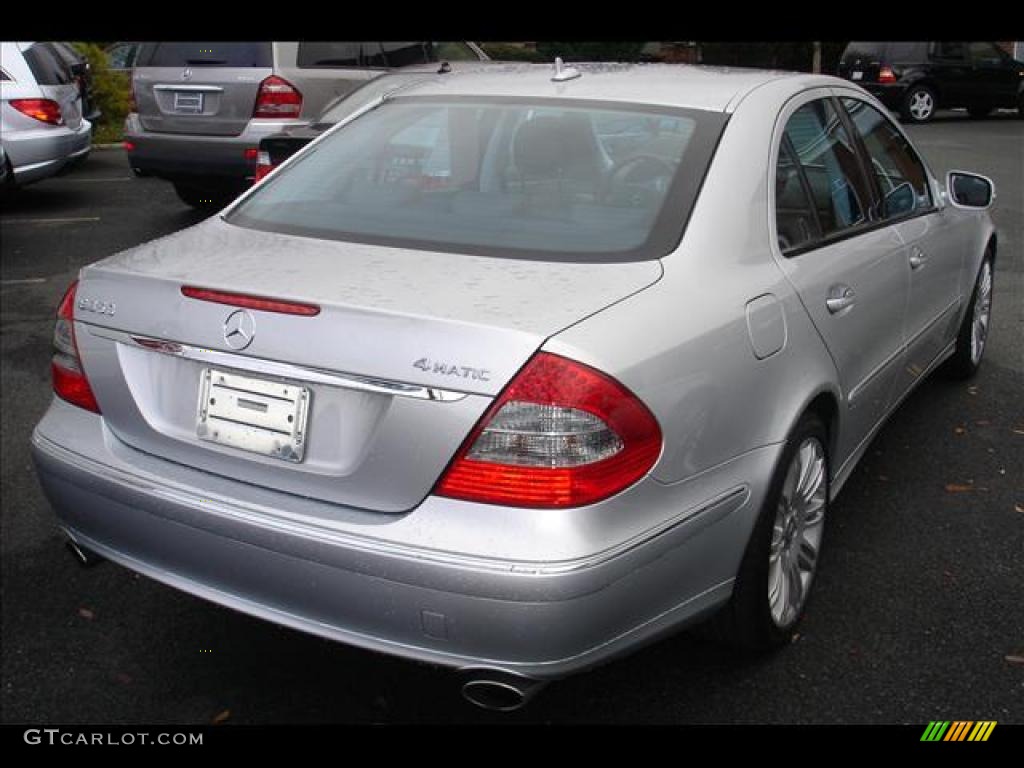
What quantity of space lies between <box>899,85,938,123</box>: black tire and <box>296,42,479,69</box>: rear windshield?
1172 cm

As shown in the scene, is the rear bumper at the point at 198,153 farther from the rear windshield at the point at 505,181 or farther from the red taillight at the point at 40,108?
the rear windshield at the point at 505,181

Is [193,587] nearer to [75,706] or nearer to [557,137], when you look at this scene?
[75,706]

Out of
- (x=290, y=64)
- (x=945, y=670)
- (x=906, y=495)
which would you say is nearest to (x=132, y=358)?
(x=945, y=670)

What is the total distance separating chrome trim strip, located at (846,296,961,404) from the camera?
11.1 ft

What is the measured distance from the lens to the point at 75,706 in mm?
2898

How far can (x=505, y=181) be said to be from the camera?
3.10m

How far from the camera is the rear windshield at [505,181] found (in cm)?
282

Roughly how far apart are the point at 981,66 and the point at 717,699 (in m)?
20.0

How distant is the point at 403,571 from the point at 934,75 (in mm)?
19920

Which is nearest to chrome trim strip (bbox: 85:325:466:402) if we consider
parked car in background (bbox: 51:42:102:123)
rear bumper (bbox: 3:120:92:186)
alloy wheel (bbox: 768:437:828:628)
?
alloy wheel (bbox: 768:437:828:628)

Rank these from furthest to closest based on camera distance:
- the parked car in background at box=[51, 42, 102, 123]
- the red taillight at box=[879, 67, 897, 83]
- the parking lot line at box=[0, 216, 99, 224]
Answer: the red taillight at box=[879, 67, 897, 83]
the parked car in background at box=[51, 42, 102, 123]
the parking lot line at box=[0, 216, 99, 224]

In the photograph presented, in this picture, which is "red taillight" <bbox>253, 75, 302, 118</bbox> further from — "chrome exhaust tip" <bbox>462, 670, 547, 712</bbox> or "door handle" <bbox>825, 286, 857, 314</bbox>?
"chrome exhaust tip" <bbox>462, 670, 547, 712</bbox>

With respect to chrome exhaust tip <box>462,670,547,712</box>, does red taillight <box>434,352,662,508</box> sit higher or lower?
higher

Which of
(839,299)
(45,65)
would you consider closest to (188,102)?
(45,65)
